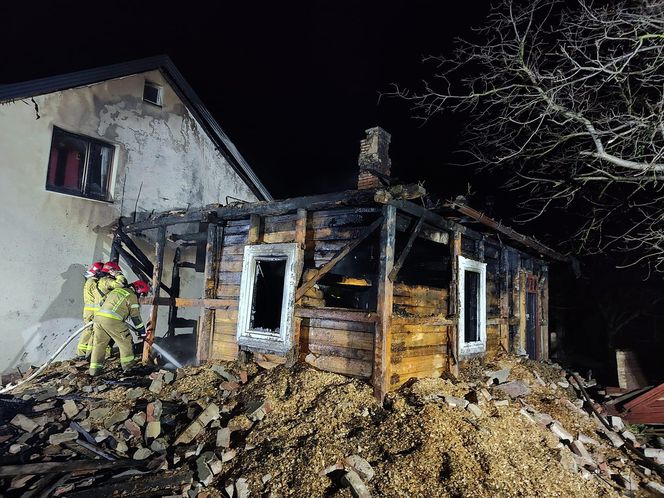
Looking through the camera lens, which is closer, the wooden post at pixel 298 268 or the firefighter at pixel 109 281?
the wooden post at pixel 298 268

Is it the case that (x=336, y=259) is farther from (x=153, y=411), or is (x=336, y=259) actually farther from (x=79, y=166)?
(x=79, y=166)

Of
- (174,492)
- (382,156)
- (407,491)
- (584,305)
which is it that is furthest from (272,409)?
(584,305)

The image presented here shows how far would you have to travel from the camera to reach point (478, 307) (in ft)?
29.1

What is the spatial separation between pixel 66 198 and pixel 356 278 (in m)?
6.92

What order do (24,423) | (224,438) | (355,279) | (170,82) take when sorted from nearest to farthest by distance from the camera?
(224,438)
(24,423)
(355,279)
(170,82)

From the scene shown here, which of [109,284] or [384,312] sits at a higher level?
[109,284]

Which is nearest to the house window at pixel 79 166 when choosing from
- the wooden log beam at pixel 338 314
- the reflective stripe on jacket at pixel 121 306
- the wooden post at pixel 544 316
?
the reflective stripe on jacket at pixel 121 306

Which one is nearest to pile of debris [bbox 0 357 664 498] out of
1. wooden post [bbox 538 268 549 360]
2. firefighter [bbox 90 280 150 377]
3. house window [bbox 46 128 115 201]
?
firefighter [bbox 90 280 150 377]

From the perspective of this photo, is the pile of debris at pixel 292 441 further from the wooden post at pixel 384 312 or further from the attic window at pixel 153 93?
the attic window at pixel 153 93

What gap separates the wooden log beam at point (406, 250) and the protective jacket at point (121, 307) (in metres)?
5.14

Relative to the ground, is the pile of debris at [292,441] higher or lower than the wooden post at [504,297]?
lower

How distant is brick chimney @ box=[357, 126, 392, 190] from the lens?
25.1 feet

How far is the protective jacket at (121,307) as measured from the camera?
310 inches

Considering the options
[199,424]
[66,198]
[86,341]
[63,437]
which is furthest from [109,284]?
[199,424]
